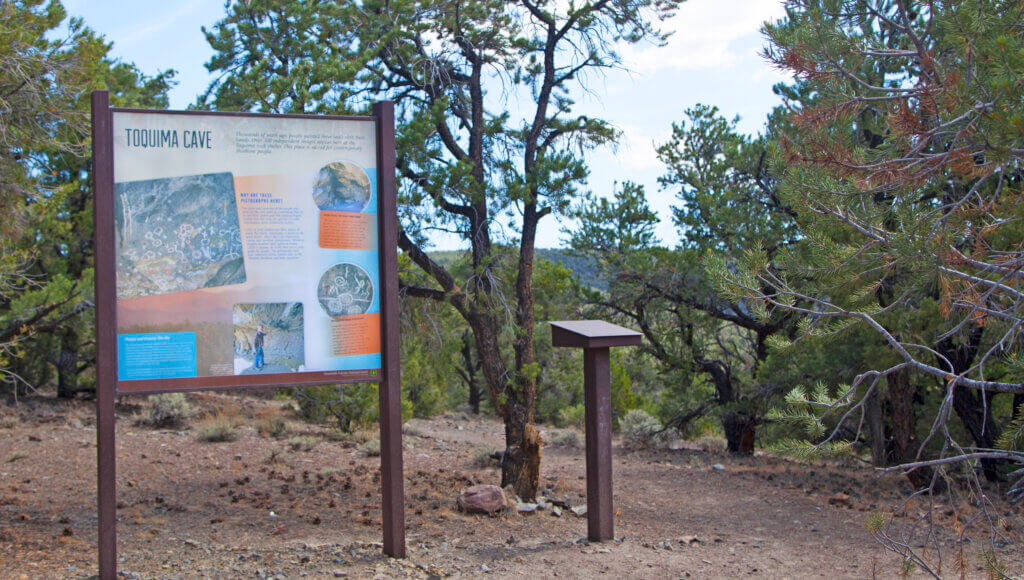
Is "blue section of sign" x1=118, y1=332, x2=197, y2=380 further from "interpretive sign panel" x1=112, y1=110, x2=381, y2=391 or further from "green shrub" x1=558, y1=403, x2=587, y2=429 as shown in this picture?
"green shrub" x1=558, y1=403, x2=587, y2=429

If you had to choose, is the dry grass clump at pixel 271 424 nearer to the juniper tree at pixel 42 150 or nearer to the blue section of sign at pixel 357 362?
the juniper tree at pixel 42 150

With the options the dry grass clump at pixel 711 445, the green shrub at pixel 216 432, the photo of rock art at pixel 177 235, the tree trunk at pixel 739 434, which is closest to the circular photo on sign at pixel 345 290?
the photo of rock art at pixel 177 235

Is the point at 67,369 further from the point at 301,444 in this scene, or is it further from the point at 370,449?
the point at 370,449

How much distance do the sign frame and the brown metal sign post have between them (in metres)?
1.66

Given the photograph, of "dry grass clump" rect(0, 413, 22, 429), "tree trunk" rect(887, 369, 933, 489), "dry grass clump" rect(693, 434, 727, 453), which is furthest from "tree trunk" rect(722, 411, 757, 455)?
"dry grass clump" rect(0, 413, 22, 429)

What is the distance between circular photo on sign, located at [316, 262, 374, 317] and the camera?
5.74 metres

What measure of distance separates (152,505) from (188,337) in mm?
3387

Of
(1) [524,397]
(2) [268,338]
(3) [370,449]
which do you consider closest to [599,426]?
(1) [524,397]

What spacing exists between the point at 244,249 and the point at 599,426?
316cm

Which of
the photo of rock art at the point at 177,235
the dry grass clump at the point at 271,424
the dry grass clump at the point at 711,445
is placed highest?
the photo of rock art at the point at 177,235

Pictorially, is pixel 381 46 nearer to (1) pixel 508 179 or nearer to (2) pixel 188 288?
(1) pixel 508 179

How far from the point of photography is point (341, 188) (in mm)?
5867

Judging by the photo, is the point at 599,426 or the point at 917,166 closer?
the point at 917,166

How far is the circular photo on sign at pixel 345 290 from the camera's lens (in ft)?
18.8
